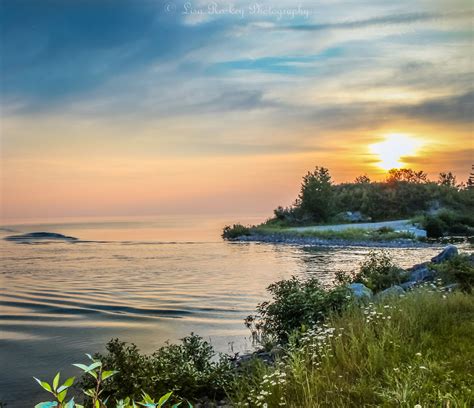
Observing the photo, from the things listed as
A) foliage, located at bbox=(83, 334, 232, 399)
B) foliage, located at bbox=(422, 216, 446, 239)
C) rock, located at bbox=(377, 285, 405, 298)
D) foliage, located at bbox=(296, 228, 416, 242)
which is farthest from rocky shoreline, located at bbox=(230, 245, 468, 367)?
foliage, located at bbox=(422, 216, 446, 239)

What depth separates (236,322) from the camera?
498 inches

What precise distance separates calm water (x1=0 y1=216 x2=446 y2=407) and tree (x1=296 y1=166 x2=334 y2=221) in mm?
29426

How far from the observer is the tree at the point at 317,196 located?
5969 centimetres

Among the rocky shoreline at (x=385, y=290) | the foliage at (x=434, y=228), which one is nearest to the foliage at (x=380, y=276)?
the rocky shoreline at (x=385, y=290)

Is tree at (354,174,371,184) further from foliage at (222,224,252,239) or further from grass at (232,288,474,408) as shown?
grass at (232,288,474,408)

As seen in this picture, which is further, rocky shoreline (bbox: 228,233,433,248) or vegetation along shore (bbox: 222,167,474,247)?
vegetation along shore (bbox: 222,167,474,247)

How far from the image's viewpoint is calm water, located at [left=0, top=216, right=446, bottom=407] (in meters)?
10.5

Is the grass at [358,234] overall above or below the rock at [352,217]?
below

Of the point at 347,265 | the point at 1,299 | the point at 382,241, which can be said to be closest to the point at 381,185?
the point at 382,241

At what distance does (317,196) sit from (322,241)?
64.3ft

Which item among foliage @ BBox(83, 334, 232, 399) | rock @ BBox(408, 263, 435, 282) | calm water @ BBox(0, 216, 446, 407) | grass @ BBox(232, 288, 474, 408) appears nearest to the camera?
grass @ BBox(232, 288, 474, 408)

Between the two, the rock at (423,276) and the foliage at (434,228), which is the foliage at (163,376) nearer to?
Answer: the rock at (423,276)

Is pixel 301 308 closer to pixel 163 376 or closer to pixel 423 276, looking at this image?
pixel 163 376

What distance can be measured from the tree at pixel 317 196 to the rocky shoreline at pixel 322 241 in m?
12.8
